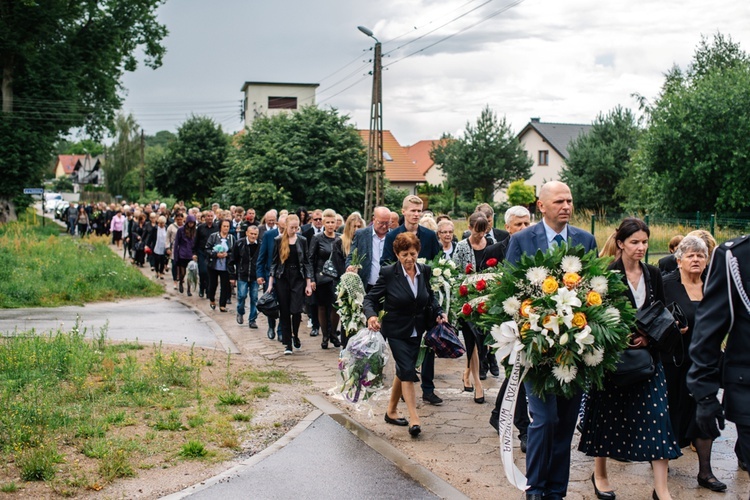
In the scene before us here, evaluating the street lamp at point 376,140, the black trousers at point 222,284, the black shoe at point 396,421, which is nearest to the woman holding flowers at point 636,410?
the black shoe at point 396,421

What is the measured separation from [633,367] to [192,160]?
48.5 metres

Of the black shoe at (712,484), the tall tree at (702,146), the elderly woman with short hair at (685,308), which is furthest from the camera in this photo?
the tall tree at (702,146)

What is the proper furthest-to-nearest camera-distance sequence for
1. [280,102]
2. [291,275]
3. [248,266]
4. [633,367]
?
[280,102] < [248,266] < [291,275] < [633,367]

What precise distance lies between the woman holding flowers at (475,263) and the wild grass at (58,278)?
1088 centimetres

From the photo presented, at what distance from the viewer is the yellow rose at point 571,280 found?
5344mm

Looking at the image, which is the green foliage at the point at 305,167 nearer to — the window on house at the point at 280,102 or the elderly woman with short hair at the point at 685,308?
the elderly woman with short hair at the point at 685,308

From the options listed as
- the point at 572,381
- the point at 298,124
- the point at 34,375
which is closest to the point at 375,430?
the point at 572,381

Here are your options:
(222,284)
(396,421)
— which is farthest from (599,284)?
(222,284)

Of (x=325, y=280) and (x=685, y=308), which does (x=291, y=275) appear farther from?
(x=685, y=308)

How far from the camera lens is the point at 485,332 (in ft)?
30.2

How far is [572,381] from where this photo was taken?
5.51 metres

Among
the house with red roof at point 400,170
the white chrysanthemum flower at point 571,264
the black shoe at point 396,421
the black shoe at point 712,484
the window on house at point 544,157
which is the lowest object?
the black shoe at point 396,421

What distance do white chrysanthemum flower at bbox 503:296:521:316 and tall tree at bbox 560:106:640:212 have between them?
5291 cm

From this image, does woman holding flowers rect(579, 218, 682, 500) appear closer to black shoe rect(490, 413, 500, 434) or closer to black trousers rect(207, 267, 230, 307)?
black shoe rect(490, 413, 500, 434)
